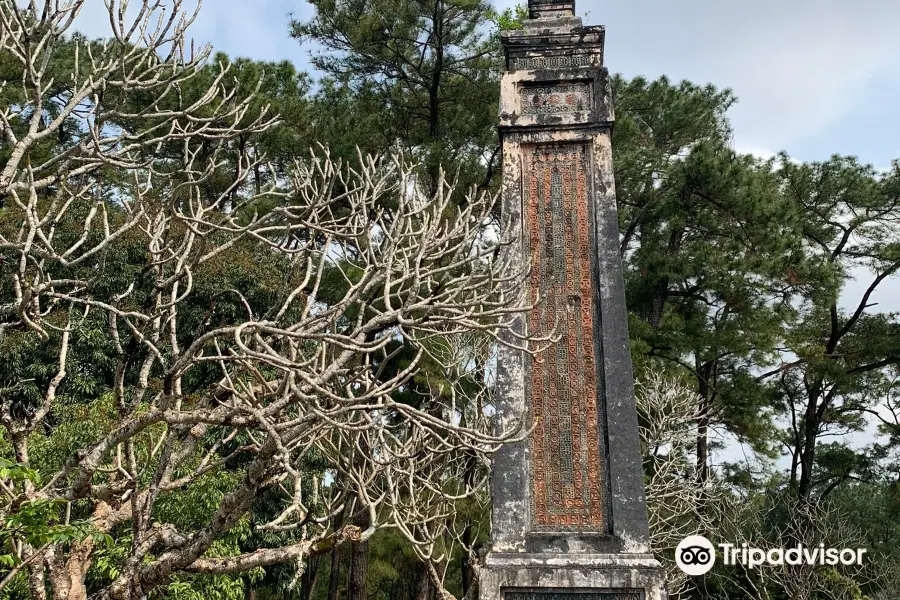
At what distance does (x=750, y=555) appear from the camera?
1427 centimetres

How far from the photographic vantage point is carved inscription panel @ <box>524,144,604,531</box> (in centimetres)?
601

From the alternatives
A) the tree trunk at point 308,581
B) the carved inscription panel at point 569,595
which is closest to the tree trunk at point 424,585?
the tree trunk at point 308,581

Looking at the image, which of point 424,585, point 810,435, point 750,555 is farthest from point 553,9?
point 810,435

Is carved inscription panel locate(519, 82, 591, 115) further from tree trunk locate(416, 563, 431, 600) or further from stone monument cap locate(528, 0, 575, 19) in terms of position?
tree trunk locate(416, 563, 431, 600)

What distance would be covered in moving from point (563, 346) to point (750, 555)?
9.77 metres

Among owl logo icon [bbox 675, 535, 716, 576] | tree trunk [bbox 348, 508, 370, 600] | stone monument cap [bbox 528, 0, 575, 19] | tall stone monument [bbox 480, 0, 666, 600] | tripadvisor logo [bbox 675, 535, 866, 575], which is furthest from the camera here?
tree trunk [bbox 348, 508, 370, 600]

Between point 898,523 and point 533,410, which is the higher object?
point 533,410

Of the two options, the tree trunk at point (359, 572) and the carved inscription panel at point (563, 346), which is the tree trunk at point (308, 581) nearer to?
the tree trunk at point (359, 572)

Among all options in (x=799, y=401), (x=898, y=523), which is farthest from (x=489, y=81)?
(x=898, y=523)

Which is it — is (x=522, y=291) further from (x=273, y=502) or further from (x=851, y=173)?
(x=851, y=173)

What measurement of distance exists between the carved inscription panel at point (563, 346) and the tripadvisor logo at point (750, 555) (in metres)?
4.85

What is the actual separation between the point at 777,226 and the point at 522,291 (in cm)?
983

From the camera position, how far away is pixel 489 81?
15.5 m

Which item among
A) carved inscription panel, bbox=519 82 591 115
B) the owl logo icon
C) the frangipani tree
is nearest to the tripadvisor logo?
the owl logo icon
